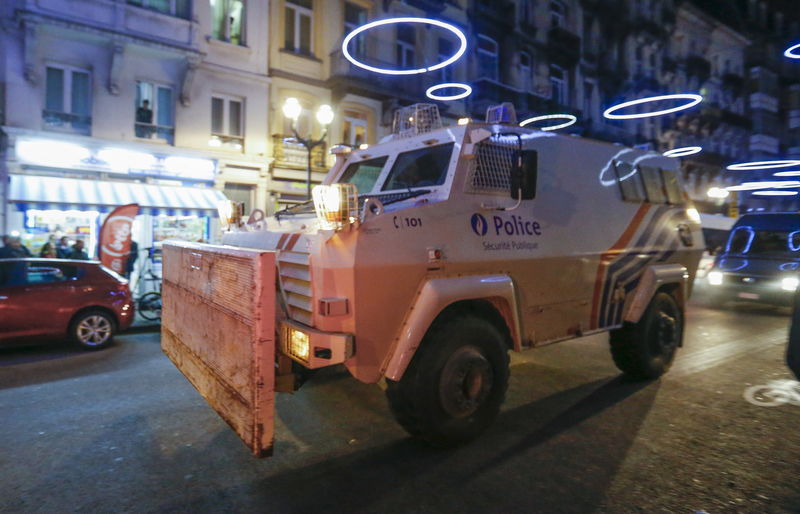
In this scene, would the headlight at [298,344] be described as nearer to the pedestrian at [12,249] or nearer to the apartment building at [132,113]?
the pedestrian at [12,249]

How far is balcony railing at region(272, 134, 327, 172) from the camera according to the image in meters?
16.6

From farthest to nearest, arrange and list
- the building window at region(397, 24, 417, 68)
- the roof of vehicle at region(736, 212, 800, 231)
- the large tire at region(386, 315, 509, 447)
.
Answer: the building window at region(397, 24, 417, 68) → the roof of vehicle at region(736, 212, 800, 231) → the large tire at region(386, 315, 509, 447)

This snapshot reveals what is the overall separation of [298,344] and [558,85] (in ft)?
85.6

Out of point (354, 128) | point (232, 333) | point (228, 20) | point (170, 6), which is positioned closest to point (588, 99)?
point (354, 128)

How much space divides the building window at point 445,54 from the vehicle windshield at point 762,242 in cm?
1231

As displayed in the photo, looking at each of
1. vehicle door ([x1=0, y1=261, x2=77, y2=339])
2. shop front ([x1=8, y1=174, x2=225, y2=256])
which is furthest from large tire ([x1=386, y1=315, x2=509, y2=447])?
shop front ([x1=8, y1=174, x2=225, y2=256])

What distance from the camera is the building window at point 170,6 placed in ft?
46.2

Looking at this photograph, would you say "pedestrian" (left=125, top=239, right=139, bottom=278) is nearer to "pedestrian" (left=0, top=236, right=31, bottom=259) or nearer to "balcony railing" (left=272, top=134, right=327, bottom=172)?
"pedestrian" (left=0, top=236, right=31, bottom=259)

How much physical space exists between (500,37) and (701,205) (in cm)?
2066

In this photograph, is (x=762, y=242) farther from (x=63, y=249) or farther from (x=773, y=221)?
(x=63, y=249)

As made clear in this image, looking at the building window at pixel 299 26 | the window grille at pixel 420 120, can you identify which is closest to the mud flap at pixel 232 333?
the window grille at pixel 420 120

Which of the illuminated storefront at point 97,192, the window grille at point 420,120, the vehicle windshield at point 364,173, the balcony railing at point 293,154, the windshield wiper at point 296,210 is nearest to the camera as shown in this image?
the windshield wiper at point 296,210

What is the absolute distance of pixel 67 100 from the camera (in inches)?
524

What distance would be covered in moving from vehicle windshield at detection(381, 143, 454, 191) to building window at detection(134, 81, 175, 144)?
12.2 m
